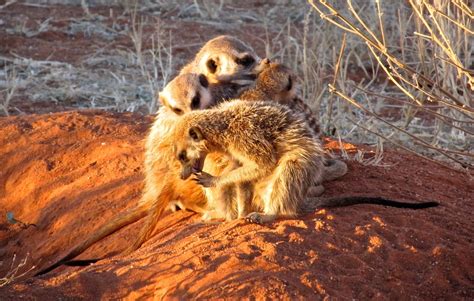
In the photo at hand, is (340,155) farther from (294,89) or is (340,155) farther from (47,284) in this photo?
(47,284)

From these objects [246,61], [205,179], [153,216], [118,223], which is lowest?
[118,223]

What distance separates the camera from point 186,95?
604 cm

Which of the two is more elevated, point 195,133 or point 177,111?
point 195,133

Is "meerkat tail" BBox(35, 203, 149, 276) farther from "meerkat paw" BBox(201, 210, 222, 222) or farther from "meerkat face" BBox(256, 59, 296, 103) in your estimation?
"meerkat face" BBox(256, 59, 296, 103)

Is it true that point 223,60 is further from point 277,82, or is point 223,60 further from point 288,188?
point 288,188

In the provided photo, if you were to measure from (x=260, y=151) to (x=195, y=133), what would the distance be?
39cm

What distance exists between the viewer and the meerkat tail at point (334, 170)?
5.69 metres

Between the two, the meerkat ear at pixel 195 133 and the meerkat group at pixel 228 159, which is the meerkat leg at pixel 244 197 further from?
the meerkat ear at pixel 195 133

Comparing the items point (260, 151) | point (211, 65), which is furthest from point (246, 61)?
point (260, 151)

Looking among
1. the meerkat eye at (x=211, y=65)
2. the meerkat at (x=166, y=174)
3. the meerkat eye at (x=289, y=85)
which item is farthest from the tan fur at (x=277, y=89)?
the meerkat eye at (x=211, y=65)

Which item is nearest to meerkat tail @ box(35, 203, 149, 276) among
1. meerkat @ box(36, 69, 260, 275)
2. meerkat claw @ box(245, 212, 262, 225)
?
meerkat @ box(36, 69, 260, 275)

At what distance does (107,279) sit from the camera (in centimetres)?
465

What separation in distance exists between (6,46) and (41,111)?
7.52 ft

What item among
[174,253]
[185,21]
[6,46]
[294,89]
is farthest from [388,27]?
[174,253]
